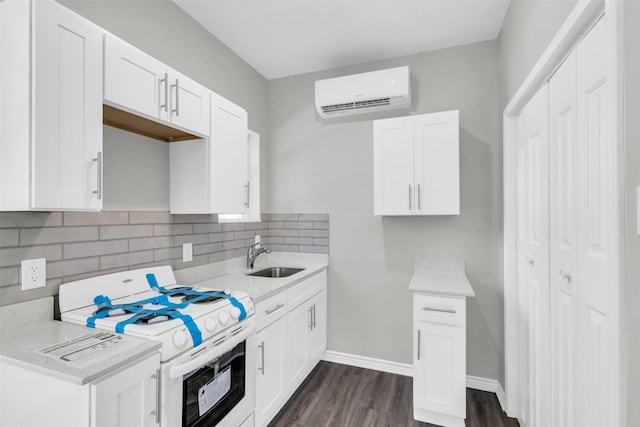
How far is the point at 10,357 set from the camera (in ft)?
3.42

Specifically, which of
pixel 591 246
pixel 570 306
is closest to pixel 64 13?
pixel 591 246

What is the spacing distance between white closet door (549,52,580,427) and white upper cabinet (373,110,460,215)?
87 cm

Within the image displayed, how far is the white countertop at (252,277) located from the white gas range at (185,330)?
24 cm

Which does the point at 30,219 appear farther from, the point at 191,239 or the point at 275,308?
the point at 275,308

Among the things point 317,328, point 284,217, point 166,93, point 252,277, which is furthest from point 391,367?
point 166,93

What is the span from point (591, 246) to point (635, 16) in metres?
0.72

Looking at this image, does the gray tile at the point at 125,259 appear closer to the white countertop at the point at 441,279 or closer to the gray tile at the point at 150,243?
the gray tile at the point at 150,243

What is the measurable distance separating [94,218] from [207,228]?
89 cm

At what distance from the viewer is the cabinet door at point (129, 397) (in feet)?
3.23

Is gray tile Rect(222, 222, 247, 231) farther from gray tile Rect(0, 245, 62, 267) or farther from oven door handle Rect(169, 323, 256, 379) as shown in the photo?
gray tile Rect(0, 245, 62, 267)

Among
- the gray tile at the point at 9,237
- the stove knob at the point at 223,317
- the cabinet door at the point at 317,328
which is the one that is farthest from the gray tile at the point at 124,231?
the cabinet door at the point at 317,328

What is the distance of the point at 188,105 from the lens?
1.82m

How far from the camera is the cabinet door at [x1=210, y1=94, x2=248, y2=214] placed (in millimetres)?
2059

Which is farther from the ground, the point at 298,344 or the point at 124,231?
the point at 124,231
